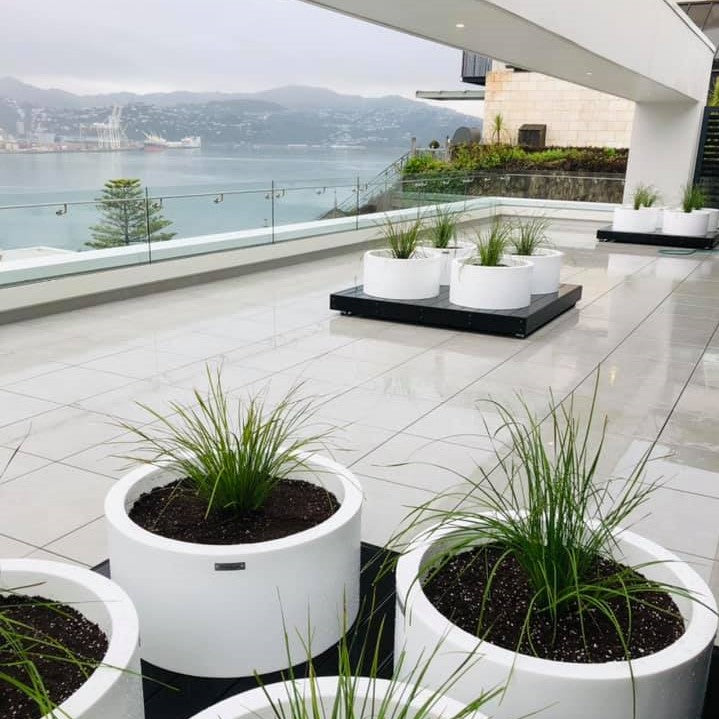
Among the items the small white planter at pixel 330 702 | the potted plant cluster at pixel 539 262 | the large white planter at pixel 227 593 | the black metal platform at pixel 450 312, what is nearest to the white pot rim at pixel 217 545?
the large white planter at pixel 227 593

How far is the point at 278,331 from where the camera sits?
21.3ft

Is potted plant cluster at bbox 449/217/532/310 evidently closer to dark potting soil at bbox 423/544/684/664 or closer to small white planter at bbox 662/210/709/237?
dark potting soil at bbox 423/544/684/664

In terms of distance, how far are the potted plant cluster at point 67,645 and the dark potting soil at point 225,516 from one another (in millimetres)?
418

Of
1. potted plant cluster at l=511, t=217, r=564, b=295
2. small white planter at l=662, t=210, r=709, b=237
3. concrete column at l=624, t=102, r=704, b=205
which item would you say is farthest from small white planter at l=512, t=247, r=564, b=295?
concrete column at l=624, t=102, r=704, b=205

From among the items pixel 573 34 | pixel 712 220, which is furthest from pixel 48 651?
pixel 712 220

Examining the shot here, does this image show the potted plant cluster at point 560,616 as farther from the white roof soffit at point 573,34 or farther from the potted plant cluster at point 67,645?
the white roof soffit at point 573,34

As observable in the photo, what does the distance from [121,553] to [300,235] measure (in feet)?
27.3

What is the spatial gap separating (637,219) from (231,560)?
39.7ft

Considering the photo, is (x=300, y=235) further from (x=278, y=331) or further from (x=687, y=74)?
(x=687, y=74)

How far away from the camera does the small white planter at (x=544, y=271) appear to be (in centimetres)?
728

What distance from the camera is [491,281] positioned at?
662cm

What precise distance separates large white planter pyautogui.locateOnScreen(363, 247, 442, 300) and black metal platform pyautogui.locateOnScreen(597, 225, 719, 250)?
6.71 meters

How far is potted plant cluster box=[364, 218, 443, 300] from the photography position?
6911mm

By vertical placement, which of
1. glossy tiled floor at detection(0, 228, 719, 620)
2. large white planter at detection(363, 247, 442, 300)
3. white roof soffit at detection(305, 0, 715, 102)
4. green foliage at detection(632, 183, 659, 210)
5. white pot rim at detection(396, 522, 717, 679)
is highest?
white roof soffit at detection(305, 0, 715, 102)
